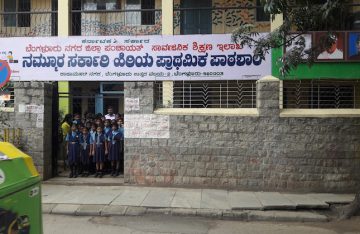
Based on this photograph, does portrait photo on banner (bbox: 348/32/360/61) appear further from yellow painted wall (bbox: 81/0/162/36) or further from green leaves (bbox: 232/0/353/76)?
yellow painted wall (bbox: 81/0/162/36)

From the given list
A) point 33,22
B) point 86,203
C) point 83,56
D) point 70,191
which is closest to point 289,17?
point 86,203

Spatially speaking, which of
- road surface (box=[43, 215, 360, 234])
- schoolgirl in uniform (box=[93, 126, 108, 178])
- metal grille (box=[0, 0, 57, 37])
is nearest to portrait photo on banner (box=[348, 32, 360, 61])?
road surface (box=[43, 215, 360, 234])

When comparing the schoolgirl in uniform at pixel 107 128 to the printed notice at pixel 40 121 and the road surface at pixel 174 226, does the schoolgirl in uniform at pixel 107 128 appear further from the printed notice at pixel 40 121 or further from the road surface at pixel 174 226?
the road surface at pixel 174 226

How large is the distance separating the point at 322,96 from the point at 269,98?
1.40 meters

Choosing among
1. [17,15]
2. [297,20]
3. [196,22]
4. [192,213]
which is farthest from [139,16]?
[192,213]

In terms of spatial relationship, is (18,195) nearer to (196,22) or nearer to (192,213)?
(192,213)

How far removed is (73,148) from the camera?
11531mm

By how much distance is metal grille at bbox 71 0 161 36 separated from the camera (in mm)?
16078

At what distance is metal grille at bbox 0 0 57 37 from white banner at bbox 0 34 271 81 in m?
2.95

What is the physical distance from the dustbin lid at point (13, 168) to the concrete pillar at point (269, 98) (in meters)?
8.09

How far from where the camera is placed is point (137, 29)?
16156 mm

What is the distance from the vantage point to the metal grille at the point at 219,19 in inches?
608

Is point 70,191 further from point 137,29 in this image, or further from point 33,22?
point 33,22

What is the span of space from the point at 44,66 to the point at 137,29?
4.08 meters
